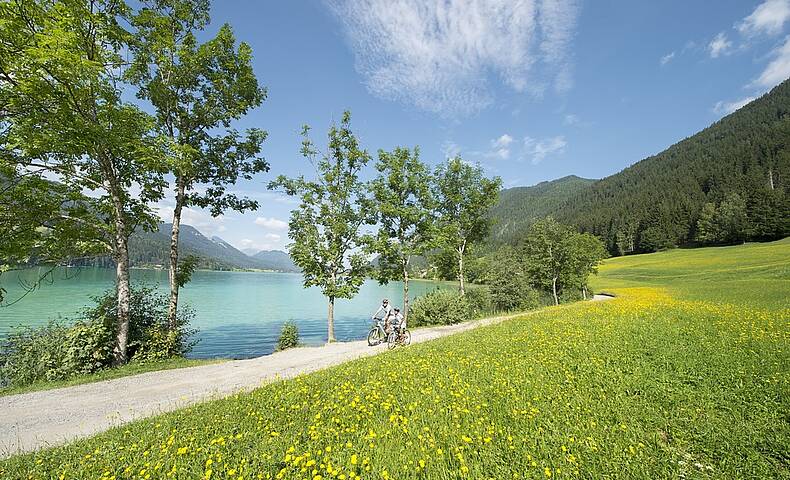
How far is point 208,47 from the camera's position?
48.8 ft

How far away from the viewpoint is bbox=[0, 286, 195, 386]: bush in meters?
11.1

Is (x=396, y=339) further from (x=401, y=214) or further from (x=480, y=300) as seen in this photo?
(x=480, y=300)

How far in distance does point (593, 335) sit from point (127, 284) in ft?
60.9

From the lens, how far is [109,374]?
448 inches

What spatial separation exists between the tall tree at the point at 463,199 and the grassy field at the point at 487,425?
24.3 m

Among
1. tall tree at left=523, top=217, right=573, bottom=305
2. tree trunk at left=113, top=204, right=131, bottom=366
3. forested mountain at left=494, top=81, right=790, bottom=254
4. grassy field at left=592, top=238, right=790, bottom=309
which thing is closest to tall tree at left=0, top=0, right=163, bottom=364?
tree trunk at left=113, top=204, right=131, bottom=366

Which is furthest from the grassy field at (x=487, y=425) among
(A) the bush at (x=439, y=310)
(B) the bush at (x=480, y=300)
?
(B) the bush at (x=480, y=300)

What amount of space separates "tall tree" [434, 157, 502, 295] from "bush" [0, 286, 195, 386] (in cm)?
2536

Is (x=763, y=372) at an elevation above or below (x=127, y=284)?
below

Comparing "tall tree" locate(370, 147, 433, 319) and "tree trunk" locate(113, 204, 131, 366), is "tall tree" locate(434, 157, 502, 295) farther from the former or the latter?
"tree trunk" locate(113, 204, 131, 366)

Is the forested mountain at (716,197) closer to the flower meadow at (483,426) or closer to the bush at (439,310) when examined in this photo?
the bush at (439,310)

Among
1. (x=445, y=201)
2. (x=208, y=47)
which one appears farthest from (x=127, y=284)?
(x=445, y=201)

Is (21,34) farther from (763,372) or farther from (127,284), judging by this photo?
(763,372)

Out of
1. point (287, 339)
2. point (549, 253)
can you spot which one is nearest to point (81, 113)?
point (287, 339)
